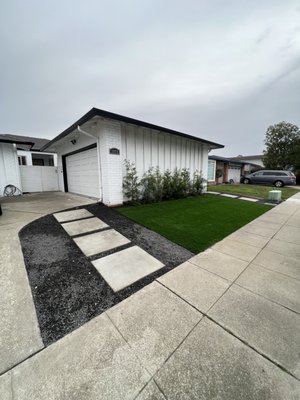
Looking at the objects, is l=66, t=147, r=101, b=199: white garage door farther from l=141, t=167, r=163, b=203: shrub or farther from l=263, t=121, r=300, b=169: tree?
l=263, t=121, r=300, b=169: tree

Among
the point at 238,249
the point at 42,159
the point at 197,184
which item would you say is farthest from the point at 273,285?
the point at 42,159

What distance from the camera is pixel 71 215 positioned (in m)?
4.79

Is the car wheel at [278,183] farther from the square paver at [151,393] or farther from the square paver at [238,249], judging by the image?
the square paver at [151,393]

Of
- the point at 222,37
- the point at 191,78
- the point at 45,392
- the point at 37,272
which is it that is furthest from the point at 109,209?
the point at 191,78

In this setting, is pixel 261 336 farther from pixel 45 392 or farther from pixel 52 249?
pixel 52 249

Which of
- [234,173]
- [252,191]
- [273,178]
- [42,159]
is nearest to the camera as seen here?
[252,191]

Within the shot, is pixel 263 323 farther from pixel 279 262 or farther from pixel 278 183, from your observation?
pixel 278 183

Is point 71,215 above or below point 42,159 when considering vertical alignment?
below

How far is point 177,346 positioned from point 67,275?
1673 mm

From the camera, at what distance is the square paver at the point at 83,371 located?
0.99 m

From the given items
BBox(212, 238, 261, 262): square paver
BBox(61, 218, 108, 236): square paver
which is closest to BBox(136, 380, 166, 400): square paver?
BBox(212, 238, 261, 262): square paver

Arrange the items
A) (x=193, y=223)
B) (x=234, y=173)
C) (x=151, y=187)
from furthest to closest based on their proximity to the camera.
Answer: (x=234, y=173)
(x=151, y=187)
(x=193, y=223)

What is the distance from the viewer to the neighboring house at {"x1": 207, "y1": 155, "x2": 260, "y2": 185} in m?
15.8

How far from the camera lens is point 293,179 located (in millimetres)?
14875
